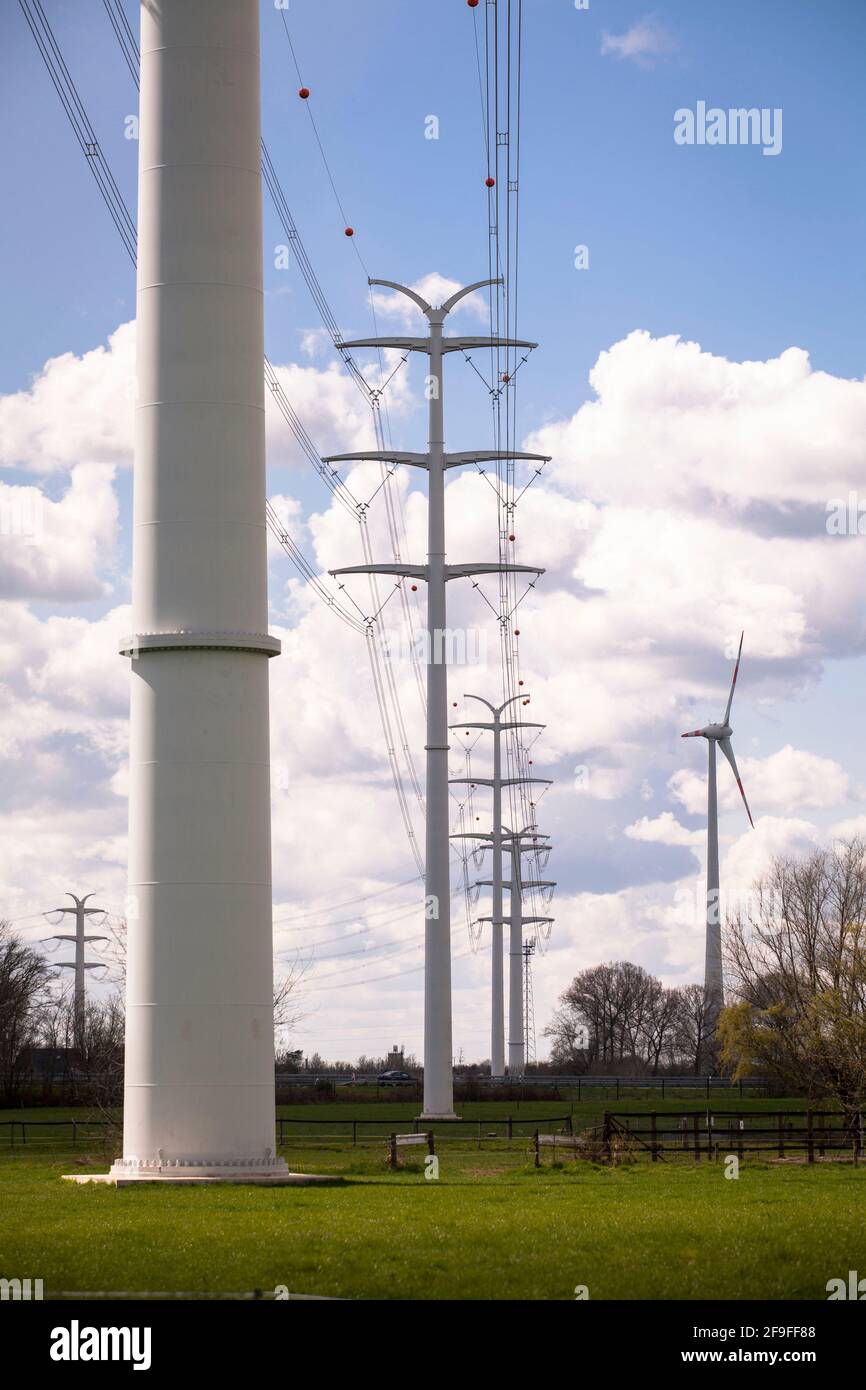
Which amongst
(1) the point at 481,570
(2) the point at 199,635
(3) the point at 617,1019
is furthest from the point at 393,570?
(3) the point at 617,1019

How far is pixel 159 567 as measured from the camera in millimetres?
31172

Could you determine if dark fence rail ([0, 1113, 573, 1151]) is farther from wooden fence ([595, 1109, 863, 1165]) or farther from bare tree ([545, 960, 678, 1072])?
bare tree ([545, 960, 678, 1072])

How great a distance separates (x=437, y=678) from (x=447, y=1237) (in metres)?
39.5

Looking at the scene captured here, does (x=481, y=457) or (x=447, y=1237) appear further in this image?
(x=481, y=457)

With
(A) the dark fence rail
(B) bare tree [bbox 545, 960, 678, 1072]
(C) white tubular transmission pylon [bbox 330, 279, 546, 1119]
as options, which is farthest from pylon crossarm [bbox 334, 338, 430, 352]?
(B) bare tree [bbox 545, 960, 678, 1072]

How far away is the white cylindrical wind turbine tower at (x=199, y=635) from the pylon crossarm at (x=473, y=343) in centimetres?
2932

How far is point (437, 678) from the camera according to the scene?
60.9 m

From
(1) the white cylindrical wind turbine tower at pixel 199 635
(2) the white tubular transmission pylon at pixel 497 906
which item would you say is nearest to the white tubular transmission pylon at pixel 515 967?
(2) the white tubular transmission pylon at pixel 497 906

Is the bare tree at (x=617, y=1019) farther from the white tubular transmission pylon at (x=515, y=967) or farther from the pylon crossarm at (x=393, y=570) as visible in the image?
the pylon crossarm at (x=393, y=570)

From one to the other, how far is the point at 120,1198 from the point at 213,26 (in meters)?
19.9

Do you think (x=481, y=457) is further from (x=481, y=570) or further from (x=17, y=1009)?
(x=17, y=1009)
